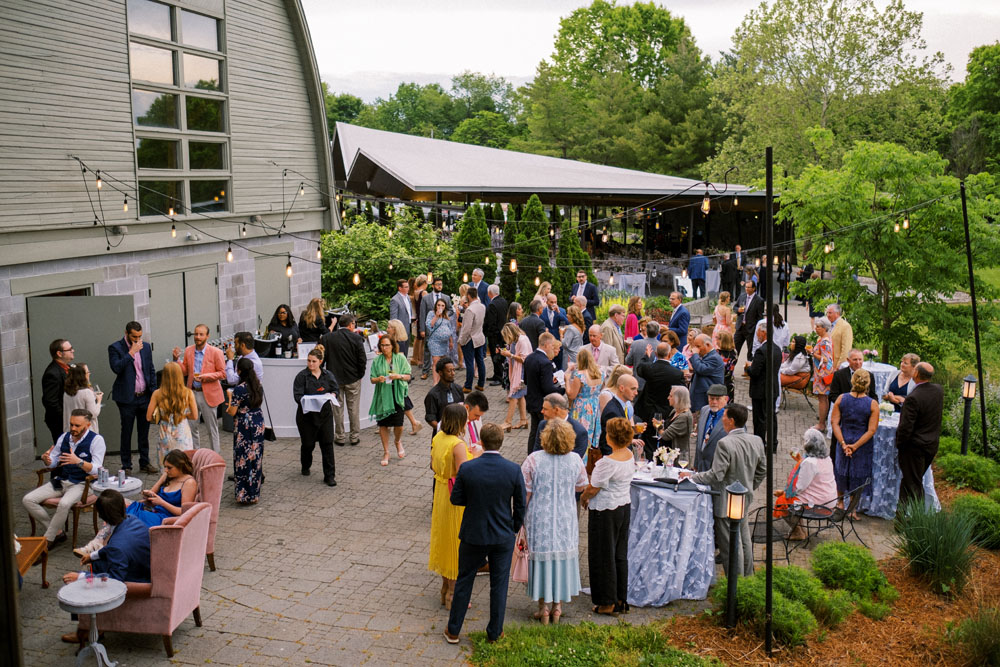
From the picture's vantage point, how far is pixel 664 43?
65250mm

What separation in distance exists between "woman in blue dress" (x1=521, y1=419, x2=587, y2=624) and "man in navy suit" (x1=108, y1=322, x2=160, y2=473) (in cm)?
571

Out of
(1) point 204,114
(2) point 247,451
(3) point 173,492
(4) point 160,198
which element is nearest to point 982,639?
(3) point 173,492

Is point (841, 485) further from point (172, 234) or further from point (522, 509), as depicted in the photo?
point (172, 234)

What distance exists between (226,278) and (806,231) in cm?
1040

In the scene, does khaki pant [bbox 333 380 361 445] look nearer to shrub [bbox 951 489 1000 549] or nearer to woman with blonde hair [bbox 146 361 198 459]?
woman with blonde hair [bbox 146 361 198 459]

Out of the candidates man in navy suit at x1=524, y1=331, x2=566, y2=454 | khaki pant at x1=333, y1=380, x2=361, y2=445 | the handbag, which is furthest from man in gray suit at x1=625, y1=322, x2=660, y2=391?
the handbag

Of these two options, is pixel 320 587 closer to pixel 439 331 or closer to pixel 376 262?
pixel 439 331

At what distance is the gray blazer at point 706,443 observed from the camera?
25.9ft

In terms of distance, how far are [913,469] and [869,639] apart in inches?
108

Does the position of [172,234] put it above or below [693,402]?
above

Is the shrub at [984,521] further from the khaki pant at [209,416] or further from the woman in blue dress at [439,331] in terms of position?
the khaki pant at [209,416]

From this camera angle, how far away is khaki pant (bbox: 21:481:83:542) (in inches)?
315

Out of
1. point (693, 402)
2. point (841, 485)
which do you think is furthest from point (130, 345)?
point (841, 485)

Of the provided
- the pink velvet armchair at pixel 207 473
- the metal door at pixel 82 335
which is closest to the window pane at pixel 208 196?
the metal door at pixel 82 335
